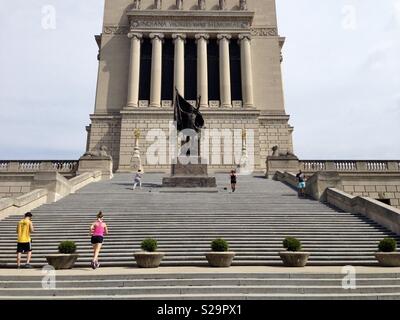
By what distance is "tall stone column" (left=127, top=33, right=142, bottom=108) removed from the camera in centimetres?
4044

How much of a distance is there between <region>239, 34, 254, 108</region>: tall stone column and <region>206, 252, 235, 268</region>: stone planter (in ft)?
103

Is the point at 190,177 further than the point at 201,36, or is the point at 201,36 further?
the point at 201,36

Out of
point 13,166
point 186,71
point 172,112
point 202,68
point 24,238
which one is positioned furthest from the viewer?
point 186,71

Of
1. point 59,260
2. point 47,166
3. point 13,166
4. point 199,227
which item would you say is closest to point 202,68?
point 47,166

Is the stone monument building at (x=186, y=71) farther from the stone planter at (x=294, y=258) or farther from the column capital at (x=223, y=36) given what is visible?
the stone planter at (x=294, y=258)

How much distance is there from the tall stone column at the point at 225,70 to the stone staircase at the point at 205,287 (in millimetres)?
32861

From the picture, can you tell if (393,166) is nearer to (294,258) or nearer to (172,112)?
(294,258)

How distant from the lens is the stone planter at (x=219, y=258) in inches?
408

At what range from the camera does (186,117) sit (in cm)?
2516

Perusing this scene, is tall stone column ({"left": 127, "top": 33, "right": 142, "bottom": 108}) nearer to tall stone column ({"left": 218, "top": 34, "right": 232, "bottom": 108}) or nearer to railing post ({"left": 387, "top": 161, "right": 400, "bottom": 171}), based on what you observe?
tall stone column ({"left": 218, "top": 34, "right": 232, "bottom": 108})

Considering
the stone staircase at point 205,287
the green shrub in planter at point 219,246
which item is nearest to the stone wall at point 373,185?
the green shrub in planter at point 219,246

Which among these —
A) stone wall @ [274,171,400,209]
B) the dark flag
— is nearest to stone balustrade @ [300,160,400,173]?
stone wall @ [274,171,400,209]

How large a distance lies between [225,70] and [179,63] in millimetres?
5204
